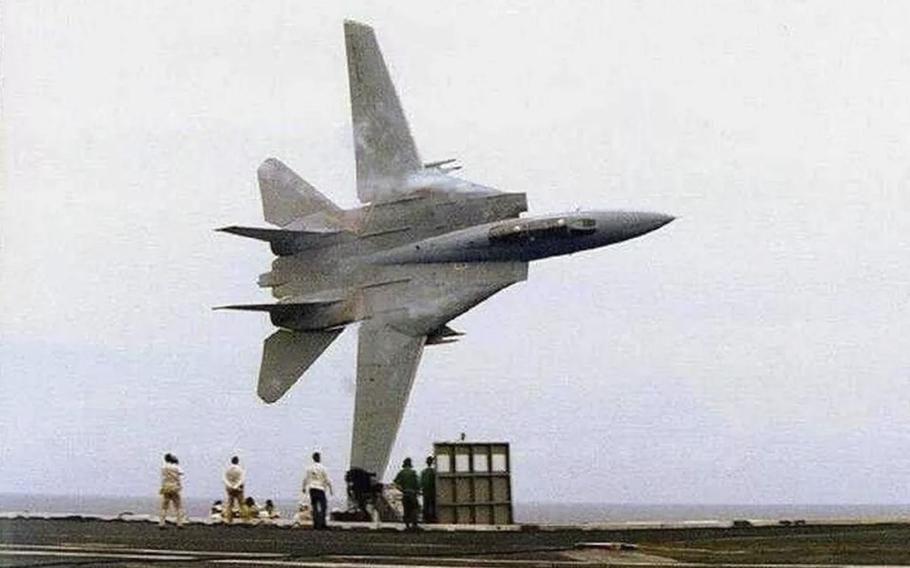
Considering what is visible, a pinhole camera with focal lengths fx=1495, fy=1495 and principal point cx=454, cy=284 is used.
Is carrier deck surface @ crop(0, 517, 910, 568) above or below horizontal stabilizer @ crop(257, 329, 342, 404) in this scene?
below

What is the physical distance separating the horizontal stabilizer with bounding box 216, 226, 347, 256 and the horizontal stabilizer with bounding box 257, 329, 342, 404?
9.19 feet

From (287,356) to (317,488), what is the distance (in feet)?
47.5

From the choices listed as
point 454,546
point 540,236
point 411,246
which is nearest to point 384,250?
point 411,246

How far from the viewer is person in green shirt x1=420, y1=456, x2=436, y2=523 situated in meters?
34.1

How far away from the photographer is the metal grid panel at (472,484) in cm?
3416

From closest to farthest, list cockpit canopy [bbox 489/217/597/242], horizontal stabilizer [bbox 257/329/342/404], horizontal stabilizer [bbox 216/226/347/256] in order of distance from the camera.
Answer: cockpit canopy [bbox 489/217/597/242] < horizontal stabilizer [bbox 216/226/347/256] < horizontal stabilizer [bbox 257/329/342/404]

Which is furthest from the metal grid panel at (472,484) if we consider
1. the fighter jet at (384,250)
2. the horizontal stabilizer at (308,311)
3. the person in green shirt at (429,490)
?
the horizontal stabilizer at (308,311)

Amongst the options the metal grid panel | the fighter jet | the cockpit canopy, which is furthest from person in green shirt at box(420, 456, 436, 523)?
the cockpit canopy

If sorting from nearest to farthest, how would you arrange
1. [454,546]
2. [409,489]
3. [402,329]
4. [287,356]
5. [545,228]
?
[454,546], [409,489], [545,228], [402,329], [287,356]

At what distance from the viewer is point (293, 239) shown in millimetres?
45938

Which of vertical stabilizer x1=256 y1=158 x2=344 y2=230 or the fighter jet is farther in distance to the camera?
vertical stabilizer x1=256 y1=158 x2=344 y2=230

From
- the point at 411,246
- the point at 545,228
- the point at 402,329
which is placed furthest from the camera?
the point at 402,329

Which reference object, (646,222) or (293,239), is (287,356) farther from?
(646,222)

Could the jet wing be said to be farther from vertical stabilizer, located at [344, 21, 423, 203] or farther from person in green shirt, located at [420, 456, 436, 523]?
person in green shirt, located at [420, 456, 436, 523]
